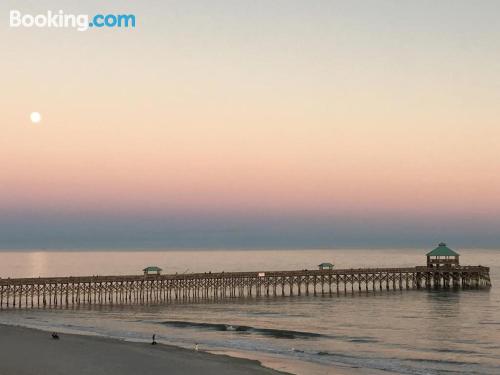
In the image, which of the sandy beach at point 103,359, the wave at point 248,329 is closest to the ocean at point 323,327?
the wave at point 248,329

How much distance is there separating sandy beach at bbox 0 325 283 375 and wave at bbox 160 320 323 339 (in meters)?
10.9

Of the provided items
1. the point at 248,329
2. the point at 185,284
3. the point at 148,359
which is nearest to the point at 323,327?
the point at 248,329

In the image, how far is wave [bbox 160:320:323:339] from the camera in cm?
4494

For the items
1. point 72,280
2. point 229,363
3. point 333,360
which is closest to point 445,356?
point 333,360

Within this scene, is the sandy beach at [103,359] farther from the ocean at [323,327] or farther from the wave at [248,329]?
the wave at [248,329]

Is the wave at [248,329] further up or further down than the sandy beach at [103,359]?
further down

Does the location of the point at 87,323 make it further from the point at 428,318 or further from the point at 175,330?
the point at 428,318

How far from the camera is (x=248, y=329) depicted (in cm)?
4822

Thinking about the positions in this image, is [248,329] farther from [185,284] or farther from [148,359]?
[185,284]

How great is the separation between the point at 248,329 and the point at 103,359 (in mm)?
19706

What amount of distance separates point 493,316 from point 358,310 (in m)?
12.8

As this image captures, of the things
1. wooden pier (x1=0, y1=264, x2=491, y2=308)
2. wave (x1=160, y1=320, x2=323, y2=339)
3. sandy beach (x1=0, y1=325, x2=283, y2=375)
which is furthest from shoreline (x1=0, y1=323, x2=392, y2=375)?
wooden pier (x1=0, y1=264, x2=491, y2=308)

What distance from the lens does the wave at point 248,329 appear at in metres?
44.9

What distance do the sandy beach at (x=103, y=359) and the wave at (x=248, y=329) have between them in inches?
429
